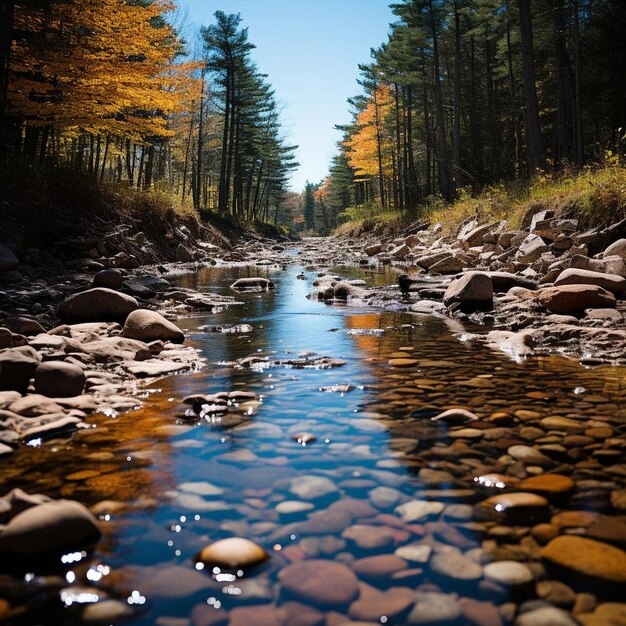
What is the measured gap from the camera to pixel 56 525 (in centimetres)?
174

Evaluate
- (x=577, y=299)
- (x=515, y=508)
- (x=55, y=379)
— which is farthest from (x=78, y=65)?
(x=515, y=508)

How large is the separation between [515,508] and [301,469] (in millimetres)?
923

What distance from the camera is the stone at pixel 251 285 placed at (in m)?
10.6

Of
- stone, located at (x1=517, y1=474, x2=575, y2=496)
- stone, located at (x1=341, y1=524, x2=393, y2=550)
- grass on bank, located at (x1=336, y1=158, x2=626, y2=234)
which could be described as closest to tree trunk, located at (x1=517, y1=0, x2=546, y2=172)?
grass on bank, located at (x1=336, y1=158, x2=626, y2=234)

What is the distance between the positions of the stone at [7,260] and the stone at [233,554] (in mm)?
7778

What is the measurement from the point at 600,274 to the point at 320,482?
5.45 meters

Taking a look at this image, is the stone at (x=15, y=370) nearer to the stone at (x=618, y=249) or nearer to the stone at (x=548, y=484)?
the stone at (x=548, y=484)

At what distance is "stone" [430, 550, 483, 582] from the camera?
1616 mm

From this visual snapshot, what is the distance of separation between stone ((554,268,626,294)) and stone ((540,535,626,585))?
5.18 meters

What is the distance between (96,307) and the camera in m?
6.15

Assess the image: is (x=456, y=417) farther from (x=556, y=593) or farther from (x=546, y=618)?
(x=546, y=618)

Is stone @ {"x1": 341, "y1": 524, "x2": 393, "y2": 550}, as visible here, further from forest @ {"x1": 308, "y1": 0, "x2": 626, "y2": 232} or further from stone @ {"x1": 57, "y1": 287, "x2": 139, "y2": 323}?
forest @ {"x1": 308, "y1": 0, "x2": 626, "y2": 232}

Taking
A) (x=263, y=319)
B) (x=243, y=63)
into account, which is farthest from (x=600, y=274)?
(x=243, y=63)

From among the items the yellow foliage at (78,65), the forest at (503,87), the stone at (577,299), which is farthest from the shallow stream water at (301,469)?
the forest at (503,87)
